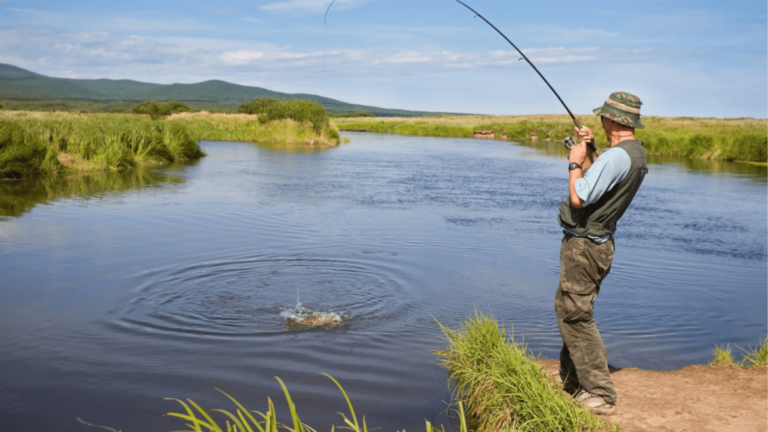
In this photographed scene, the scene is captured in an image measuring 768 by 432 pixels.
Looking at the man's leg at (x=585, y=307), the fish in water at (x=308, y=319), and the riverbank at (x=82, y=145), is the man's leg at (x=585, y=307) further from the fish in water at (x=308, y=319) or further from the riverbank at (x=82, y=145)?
the riverbank at (x=82, y=145)

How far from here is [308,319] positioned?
5.94 meters

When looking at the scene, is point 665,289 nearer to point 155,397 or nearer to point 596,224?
point 596,224

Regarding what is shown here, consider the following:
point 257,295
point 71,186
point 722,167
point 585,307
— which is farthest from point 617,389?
point 722,167

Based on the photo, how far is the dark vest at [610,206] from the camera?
3.66 m

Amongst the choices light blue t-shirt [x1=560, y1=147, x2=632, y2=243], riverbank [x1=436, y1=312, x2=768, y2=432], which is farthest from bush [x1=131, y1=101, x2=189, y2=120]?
light blue t-shirt [x1=560, y1=147, x2=632, y2=243]

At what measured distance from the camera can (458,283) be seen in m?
7.30

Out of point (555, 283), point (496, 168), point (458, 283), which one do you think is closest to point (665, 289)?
point (555, 283)

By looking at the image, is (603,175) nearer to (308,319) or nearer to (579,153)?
(579,153)

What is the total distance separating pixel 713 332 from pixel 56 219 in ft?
30.5

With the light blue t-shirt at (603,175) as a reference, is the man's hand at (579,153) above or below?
above

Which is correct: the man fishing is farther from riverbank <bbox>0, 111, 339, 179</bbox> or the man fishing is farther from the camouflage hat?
riverbank <bbox>0, 111, 339, 179</bbox>

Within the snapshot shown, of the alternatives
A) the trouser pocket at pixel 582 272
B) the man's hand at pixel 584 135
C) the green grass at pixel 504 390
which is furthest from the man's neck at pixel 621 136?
the green grass at pixel 504 390

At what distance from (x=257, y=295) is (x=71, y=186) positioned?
9882mm

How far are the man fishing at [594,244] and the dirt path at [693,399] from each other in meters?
0.22
